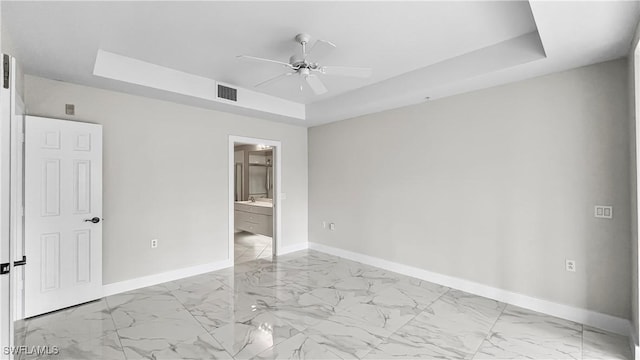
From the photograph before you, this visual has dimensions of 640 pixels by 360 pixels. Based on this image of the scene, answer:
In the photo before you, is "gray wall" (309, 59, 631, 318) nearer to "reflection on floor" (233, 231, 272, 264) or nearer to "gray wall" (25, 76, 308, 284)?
"reflection on floor" (233, 231, 272, 264)

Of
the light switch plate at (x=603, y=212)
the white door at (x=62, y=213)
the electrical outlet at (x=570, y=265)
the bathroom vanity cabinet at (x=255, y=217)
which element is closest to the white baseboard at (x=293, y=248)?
the bathroom vanity cabinet at (x=255, y=217)

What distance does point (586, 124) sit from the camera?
284cm

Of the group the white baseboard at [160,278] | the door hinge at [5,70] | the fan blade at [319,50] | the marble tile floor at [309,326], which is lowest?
the marble tile floor at [309,326]

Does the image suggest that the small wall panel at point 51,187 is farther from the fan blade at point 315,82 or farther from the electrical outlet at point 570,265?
the electrical outlet at point 570,265

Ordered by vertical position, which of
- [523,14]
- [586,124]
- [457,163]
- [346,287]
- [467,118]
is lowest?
[346,287]

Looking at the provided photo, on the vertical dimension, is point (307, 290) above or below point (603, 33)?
below

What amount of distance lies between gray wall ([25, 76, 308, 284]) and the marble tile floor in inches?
20.8

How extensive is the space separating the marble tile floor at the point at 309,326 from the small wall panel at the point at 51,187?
1067 mm

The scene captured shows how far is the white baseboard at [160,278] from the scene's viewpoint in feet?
11.6

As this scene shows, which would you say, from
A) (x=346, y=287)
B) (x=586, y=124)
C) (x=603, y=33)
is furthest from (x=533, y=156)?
(x=346, y=287)

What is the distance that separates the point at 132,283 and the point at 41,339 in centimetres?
113

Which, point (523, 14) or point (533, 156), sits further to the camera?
point (533, 156)

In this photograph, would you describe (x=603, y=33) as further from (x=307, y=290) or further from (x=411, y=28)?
(x=307, y=290)

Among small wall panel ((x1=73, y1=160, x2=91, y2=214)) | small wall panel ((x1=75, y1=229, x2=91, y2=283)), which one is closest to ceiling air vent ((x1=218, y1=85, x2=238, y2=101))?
small wall panel ((x1=73, y1=160, x2=91, y2=214))
